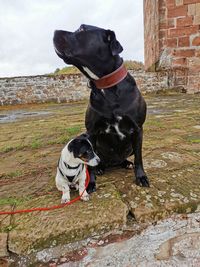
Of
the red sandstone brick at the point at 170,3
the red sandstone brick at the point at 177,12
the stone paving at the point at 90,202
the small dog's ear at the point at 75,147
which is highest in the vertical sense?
the red sandstone brick at the point at 170,3

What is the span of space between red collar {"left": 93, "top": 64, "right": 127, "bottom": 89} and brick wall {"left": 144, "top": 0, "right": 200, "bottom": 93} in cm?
795

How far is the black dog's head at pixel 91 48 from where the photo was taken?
1847 mm

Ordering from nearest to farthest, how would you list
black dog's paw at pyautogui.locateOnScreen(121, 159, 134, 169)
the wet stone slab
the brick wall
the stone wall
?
the wet stone slab, black dog's paw at pyautogui.locateOnScreen(121, 159, 134, 169), the brick wall, the stone wall

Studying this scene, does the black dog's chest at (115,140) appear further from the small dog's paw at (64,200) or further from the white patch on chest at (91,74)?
the small dog's paw at (64,200)

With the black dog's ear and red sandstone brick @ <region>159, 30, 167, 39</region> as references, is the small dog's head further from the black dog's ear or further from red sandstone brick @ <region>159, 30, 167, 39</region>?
red sandstone brick @ <region>159, 30, 167, 39</region>

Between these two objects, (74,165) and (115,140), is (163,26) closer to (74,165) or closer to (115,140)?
(115,140)

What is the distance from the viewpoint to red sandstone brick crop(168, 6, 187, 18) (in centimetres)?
875

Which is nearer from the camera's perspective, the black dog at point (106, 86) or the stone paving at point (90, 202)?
the stone paving at point (90, 202)

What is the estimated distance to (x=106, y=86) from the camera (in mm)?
1911

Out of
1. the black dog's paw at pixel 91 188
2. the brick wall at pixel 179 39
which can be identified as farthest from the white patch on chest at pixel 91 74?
the brick wall at pixel 179 39

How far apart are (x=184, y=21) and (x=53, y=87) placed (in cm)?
503

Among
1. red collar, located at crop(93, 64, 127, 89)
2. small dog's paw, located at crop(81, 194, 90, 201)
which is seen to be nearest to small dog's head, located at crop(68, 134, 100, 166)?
small dog's paw, located at crop(81, 194, 90, 201)

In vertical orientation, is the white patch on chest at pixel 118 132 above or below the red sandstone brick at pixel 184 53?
below

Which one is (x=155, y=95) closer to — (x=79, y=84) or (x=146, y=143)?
(x=79, y=84)
